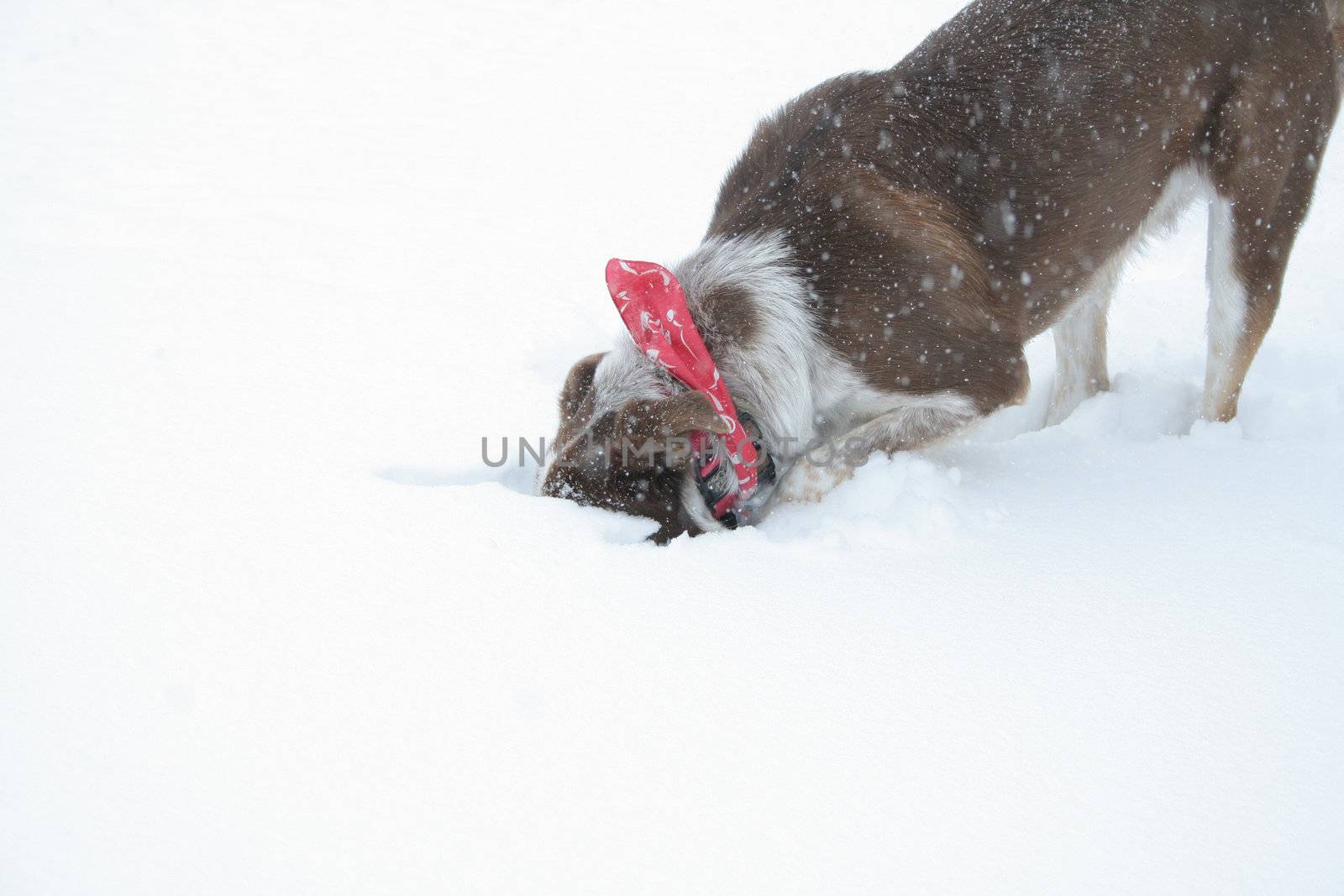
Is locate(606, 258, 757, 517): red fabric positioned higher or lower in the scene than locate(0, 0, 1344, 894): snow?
higher

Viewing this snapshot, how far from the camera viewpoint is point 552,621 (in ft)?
6.05

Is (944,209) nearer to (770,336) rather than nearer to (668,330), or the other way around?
(770,336)

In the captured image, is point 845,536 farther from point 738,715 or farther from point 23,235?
point 23,235

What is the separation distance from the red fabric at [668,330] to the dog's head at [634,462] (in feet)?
0.25

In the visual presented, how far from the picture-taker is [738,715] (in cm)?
166

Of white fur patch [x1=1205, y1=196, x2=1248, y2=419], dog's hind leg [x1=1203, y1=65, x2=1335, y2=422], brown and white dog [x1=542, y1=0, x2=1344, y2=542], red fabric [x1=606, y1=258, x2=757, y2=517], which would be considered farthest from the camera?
white fur patch [x1=1205, y1=196, x2=1248, y2=419]

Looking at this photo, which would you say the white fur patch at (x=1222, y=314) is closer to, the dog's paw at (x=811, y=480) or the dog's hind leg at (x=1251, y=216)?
the dog's hind leg at (x=1251, y=216)

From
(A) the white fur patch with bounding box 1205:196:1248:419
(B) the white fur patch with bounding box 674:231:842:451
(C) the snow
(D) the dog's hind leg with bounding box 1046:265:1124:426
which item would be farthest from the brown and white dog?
(D) the dog's hind leg with bounding box 1046:265:1124:426

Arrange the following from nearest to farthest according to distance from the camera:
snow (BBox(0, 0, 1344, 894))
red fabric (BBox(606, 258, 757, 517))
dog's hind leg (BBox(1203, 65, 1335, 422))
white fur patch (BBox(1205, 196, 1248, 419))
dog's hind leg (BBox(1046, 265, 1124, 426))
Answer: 1. snow (BBox(0, 0, 1344, 894))
2. red fabric (BBox(606, 258, 757, 517))
3. dog's hind leg (BBox(1203, 65, 1335, 422))
4. white fur patch (BBox(1205, 196, 1248, 419))
5. dog's hind leg (BBox(1046, 265, 1124, 426))

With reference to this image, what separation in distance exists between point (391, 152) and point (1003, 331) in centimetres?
388

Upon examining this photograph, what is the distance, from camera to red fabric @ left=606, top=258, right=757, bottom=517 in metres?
2.38

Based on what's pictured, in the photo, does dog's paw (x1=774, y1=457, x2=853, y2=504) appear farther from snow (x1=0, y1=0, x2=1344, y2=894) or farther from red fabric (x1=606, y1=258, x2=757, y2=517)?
red fabric (x1=606, y1=258, x2=757, y2=517)

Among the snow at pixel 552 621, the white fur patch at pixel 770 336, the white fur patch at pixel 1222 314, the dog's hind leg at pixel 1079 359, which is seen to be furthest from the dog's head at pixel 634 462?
the white fur patch at pixel 1222 314

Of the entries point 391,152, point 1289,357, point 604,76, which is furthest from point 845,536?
point 604,76
